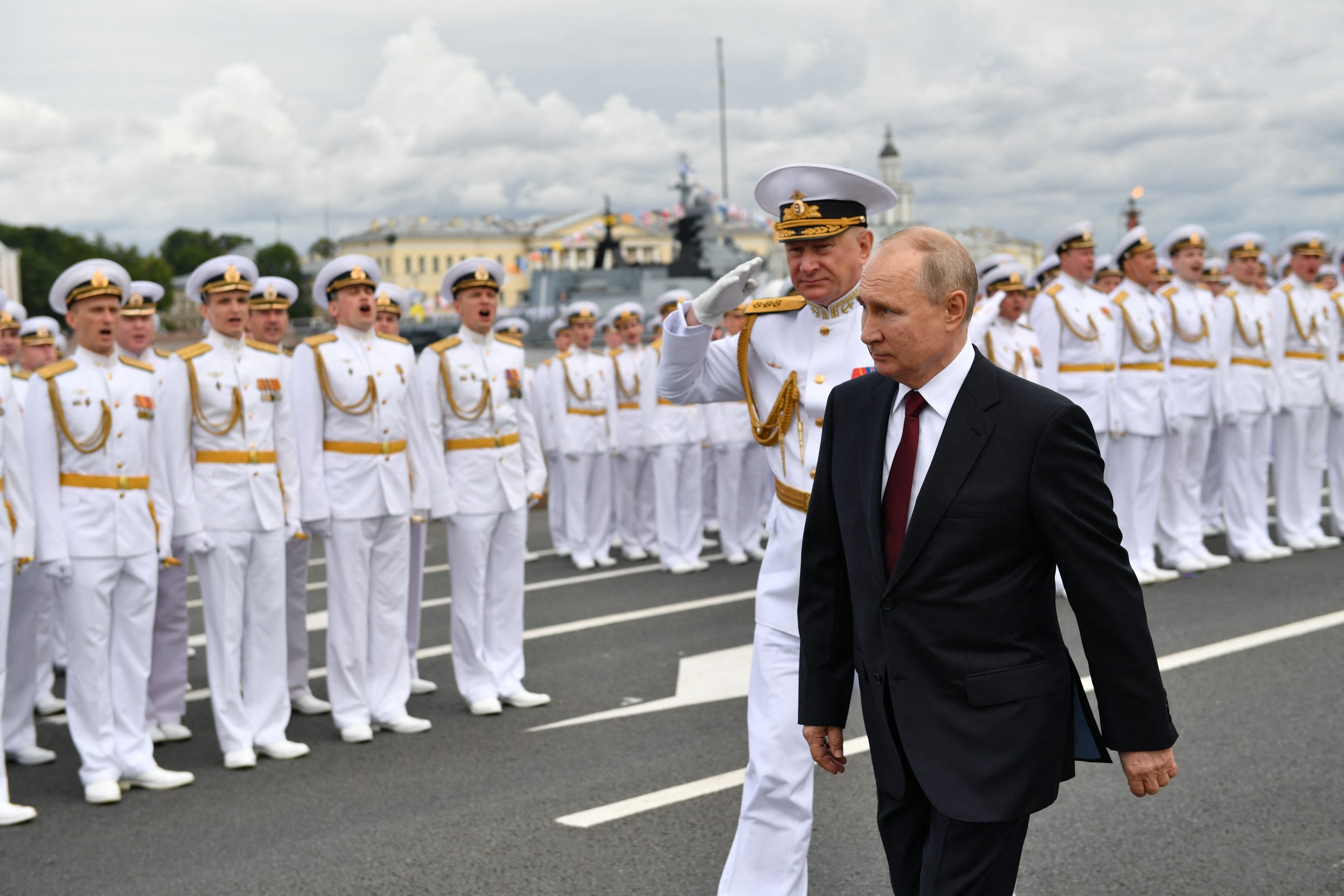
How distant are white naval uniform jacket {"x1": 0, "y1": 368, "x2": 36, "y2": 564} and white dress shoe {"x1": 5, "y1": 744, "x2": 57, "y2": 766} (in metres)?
1.27

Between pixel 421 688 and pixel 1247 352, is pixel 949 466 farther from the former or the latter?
pixel 1247 352

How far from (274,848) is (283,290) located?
→ 11.8 ft

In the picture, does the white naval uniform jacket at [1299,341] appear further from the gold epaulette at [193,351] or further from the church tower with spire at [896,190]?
the church tower with spire at [896,190]

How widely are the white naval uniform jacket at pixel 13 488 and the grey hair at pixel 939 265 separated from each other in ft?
14.4

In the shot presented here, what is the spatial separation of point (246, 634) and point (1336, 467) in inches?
380

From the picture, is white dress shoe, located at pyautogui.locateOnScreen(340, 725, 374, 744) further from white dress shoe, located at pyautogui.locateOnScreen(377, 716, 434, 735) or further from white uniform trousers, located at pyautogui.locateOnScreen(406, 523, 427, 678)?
white uniform trousers, located at pyautogui.locateOnScreen(406, 523, 427, 678)

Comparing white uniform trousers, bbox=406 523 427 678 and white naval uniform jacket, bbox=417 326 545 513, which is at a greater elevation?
white naval uniform jacket, bbox=417 326 545 513

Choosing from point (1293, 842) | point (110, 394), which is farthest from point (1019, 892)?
point (110, 394)

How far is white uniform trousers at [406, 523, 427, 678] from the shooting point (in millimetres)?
7945

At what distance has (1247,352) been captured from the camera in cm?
1143

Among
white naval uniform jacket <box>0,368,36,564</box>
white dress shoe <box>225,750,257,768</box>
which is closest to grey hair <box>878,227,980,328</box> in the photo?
white naval uniform jacket <box>0,368,36,564</box>

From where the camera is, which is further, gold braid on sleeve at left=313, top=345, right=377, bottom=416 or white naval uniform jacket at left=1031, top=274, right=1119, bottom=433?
white naval uniform jacket at left=1031, top=274, right=1119, bottom=433

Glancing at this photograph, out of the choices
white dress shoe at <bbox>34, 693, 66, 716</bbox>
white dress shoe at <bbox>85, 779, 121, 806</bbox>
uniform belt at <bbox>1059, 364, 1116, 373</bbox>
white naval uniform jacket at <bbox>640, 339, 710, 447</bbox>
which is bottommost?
white dress shoe at <bbox>34, 693, 66, 716</bbox>

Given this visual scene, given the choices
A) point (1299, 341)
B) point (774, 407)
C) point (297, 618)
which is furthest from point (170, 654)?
point (1299, 341)
